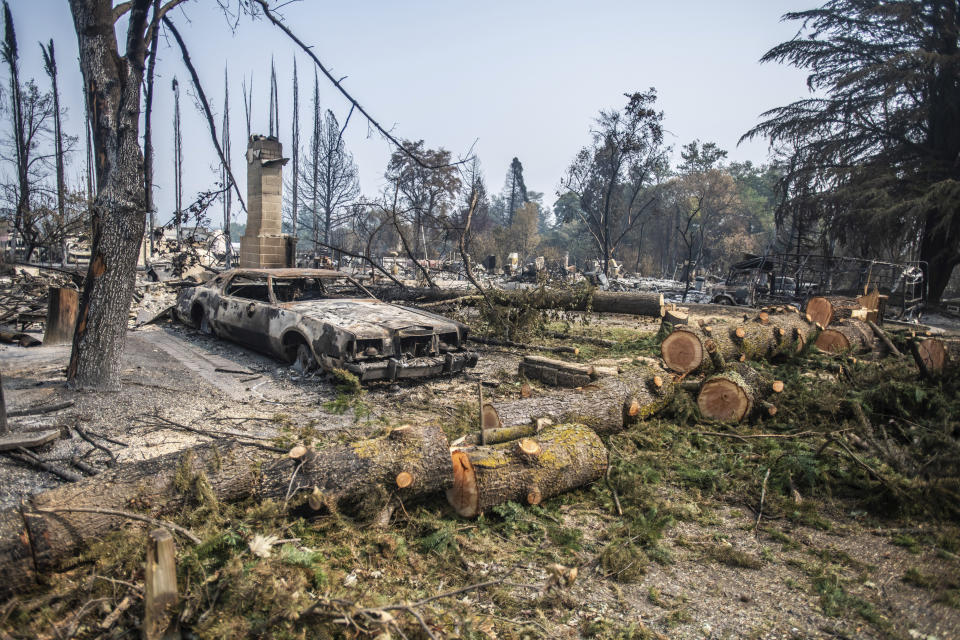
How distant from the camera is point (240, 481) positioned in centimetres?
290

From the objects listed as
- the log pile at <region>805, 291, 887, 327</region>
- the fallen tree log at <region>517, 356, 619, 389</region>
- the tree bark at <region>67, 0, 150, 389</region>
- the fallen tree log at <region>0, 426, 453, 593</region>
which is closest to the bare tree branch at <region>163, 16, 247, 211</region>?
the tree bark at <region>67, 0, 150, 389</region>

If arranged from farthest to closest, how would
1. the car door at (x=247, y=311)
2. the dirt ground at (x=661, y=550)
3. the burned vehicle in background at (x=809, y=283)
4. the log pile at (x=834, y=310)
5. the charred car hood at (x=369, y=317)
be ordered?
the burned vehicle in background at (x=809, y=283) → the log pile at (x=834, y=310) → the car door at (x=247, y=311) → the charred car hood at (x=369, y=317) → the dirt ground at (x=661, y=550)

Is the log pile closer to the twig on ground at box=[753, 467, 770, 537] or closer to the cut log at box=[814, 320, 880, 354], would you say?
the cut log at box=[814, 320, 880, 354]

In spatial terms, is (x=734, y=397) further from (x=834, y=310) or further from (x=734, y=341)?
(x=834, y=310)

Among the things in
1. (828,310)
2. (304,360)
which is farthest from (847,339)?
(304,360)

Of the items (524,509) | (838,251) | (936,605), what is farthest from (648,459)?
(838,251)

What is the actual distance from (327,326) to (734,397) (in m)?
4.43

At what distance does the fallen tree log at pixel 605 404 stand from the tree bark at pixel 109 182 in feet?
13.6

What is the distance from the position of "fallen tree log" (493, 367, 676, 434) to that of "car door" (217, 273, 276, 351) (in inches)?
146

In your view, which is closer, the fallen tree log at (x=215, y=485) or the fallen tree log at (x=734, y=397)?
the fallen tree log at (x=215, y=485)

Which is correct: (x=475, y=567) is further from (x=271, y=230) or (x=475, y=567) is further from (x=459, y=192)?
(x=459, y=192)

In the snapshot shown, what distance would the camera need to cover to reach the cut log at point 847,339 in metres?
7.99

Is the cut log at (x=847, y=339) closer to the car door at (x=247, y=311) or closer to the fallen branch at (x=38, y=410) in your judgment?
the car door at (x=247, y=311)

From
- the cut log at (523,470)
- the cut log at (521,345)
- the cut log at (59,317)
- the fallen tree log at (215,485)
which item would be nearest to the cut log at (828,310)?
the cut log at (521,345)
